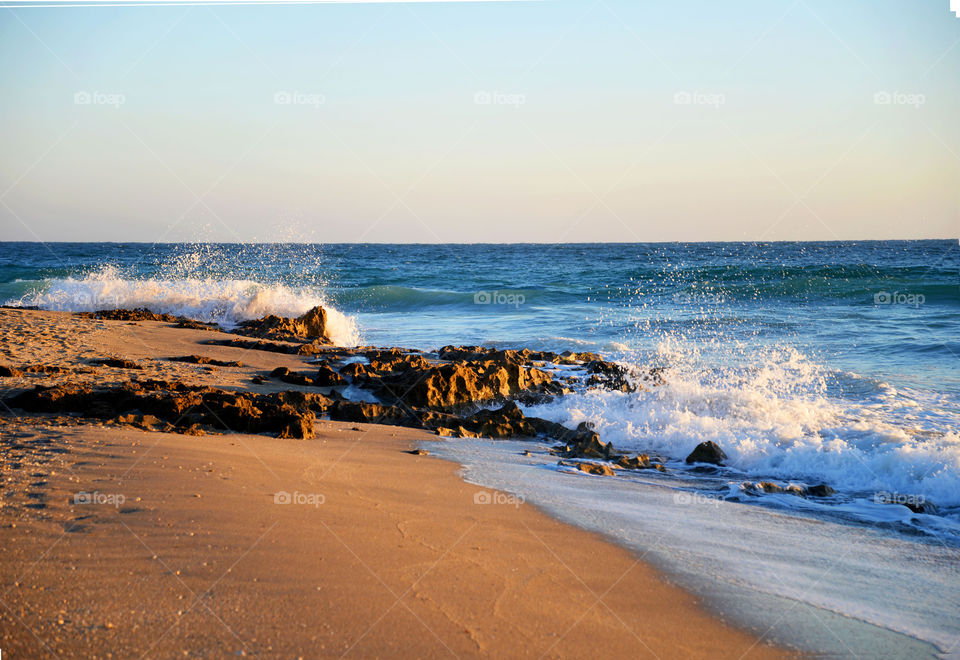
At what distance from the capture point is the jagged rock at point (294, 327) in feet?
43.1

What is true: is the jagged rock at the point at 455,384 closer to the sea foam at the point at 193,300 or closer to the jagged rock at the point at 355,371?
the jagged rock at the point at 355,371

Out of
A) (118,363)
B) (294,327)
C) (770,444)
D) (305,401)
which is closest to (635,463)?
(770,444)

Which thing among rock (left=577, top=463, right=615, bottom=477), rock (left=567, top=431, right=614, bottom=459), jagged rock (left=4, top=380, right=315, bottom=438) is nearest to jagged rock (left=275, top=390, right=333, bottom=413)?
jagged rock (left=4, top=380, right=315, bottom=438)

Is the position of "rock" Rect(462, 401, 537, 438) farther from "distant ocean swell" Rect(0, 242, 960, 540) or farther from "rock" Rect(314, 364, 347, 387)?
"rock" Rect(314, 364, 347, 387)

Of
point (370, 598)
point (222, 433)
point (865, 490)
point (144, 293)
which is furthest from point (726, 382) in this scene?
point (144, 293)

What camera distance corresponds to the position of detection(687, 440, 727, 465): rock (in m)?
6.07

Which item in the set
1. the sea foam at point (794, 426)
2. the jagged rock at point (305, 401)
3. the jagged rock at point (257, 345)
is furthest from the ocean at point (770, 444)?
the jagged rock at point (257, 345)

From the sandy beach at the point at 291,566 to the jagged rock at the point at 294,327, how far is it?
8434 mm

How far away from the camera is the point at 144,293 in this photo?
1705cm

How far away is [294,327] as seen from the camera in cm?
1332

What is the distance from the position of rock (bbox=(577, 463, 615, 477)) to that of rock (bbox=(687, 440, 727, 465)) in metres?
1.03

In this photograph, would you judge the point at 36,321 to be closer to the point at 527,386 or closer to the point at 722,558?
the point at 527,386

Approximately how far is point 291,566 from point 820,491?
4.09 m

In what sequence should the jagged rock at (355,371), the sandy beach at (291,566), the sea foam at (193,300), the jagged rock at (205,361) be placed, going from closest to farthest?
1. the sandy beach at (291,566)
2. the jagged rock at (355,371)
3. the jagged rock at (205,361)
4. the sea foam at (193,300)
